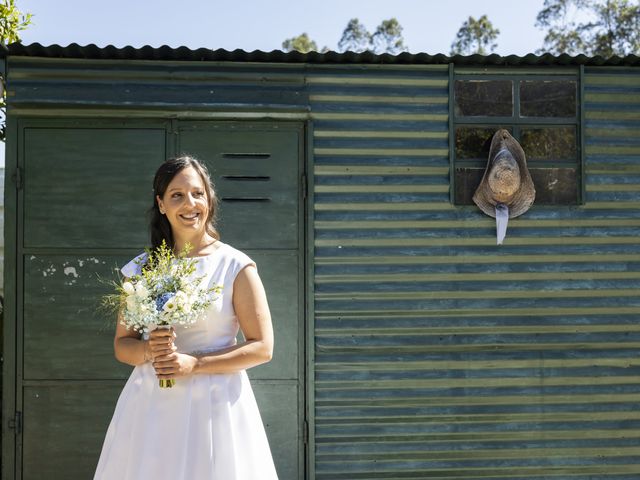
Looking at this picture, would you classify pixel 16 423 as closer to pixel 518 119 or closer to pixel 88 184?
pixel 88 184

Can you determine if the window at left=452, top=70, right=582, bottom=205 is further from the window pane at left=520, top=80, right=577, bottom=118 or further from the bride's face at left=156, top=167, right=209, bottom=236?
the bride's face at left=156, top=167, right=209, bottom=236

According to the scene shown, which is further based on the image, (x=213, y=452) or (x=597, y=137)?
(x=597, y=137)

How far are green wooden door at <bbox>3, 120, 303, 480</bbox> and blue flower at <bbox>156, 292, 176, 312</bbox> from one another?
242cm

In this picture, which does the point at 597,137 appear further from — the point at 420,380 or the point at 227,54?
the point at 227,54

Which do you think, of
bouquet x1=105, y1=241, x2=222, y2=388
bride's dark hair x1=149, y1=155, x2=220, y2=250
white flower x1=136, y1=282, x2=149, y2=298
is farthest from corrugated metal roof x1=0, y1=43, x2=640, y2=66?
white flower x1=136, y1=282, x2=149, y2=298

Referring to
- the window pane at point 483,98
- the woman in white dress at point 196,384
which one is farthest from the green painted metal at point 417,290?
the woman in white dress at point 196,384

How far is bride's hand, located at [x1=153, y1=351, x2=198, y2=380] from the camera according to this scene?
2836mm

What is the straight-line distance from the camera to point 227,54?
5.21 metres

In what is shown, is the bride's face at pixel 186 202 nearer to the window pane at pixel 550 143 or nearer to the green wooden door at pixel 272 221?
the green wooden door at pixel 272 221

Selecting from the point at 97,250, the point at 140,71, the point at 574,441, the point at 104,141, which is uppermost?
the point at 140,71

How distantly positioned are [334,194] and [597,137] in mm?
1913

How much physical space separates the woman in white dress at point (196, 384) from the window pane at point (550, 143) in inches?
120

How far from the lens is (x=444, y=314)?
531 centimetres

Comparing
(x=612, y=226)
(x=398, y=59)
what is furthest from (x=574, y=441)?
(x=398, y=59)
